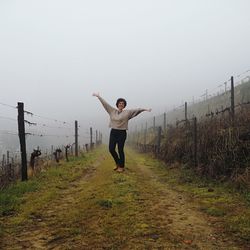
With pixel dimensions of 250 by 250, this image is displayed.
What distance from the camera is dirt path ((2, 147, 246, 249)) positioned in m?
4.26

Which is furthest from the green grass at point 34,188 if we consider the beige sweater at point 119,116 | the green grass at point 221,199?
the green grass at point 221,199

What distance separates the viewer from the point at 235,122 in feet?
32.9

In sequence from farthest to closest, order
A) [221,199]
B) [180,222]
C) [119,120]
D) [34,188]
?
1. [119,120]
2. [34,188]
3. [221,199]
4. [180,222]

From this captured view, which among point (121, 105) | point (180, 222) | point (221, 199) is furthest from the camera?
point (121, 105)

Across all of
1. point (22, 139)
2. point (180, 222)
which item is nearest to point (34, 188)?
point (22, 139)

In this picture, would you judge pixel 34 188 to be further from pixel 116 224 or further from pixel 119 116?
pixel 116 224

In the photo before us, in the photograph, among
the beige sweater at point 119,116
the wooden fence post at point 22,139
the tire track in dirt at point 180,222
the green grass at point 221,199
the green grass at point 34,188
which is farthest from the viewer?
the wooden fence post at point 22,139

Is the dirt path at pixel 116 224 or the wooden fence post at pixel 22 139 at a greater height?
the wooden fence post at pixel 22 139

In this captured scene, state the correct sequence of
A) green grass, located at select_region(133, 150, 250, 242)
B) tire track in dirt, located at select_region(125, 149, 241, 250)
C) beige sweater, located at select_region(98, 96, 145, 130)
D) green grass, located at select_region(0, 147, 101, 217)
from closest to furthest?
tire track in dirt, located at select_region(125, 149, 241, 250) → green grass, located at select_region(133, 150, 250, 242) → green grass, located at select_region(0, 147, 101, 217) → beige sweater, located at select_region(98, 96, 145, 130)

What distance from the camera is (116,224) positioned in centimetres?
504

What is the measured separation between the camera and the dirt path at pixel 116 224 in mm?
4258

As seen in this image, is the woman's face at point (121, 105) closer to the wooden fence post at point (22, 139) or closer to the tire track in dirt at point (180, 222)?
the wooden fence post at point (22, 139)

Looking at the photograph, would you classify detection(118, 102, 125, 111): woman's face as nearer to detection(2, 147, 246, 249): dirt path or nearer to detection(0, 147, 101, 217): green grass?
detection(0, 147, 101, 217): green grass

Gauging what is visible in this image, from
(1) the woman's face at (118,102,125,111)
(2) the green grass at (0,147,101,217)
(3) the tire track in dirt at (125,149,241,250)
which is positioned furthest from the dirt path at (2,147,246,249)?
(1) the woman's face at (118,102,125,111)
